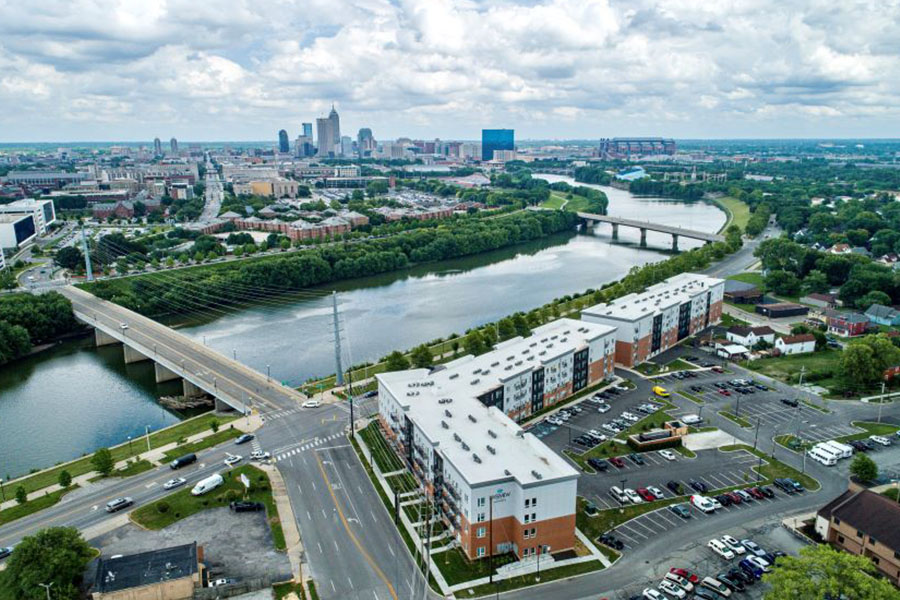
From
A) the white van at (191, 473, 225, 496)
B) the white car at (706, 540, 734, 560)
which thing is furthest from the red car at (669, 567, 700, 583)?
the white van at (191, 473, 225, 496)

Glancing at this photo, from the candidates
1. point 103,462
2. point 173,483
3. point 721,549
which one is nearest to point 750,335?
point 721,549

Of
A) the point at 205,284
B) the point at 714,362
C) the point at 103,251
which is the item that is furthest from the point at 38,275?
the point at 714,362

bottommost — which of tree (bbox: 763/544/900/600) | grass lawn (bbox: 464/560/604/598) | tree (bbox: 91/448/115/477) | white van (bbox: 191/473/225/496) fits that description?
grass lawn (bbox: 464/560/604/598)

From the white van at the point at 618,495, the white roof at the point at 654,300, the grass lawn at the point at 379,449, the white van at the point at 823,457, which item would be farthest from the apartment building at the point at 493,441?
the white van at the point at 823,457

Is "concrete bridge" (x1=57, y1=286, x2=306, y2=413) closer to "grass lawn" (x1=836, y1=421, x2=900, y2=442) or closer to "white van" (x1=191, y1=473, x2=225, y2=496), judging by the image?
"white van" (x1=191, y1=473, x2=225, y2=496)

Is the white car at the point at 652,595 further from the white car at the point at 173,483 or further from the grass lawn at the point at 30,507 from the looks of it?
the grass lawn at the point at 30,507

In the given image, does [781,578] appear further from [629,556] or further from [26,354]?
[26,354]
